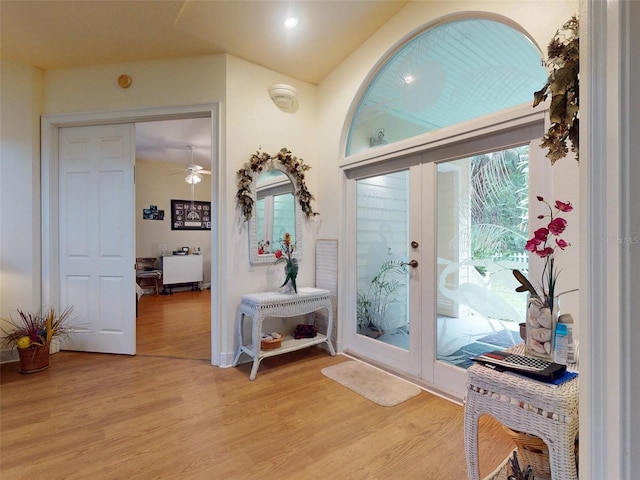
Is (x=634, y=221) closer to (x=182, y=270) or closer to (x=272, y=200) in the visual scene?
(x=272, y=200)

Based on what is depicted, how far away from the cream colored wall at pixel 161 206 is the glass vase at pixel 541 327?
7.02 m

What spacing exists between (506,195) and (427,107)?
0.97 meters

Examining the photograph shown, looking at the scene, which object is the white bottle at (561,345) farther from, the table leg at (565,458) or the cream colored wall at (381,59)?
the cream colored wall at (381,59)

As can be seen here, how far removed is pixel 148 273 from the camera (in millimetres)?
6426

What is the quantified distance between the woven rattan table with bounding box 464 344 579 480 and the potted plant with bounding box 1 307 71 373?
3.48 metres

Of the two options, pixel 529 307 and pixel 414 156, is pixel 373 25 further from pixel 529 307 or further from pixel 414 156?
pixel 529 307

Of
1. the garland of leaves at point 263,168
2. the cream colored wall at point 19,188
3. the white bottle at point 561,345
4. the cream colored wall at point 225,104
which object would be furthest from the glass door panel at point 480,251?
the cream colored wall at point 19,188

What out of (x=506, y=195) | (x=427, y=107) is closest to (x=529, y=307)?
(x=506, y=195)

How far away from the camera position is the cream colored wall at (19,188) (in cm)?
302

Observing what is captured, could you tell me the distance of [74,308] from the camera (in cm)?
329

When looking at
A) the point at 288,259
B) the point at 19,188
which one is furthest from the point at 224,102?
the point at 19,188

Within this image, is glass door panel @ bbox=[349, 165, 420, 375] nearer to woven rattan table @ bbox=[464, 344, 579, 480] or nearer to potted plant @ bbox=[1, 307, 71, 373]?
woven rattan table @ bbox=[464, 344, 579, 480]

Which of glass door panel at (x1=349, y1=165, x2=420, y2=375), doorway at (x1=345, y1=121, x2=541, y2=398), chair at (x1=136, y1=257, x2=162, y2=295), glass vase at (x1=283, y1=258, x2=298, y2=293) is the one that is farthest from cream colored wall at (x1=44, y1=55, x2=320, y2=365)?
chair at (x1=136, y1=257, x2=162, y2=295)

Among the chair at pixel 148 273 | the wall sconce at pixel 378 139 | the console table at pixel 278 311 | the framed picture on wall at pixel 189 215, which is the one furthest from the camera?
the framed picture on wall at pixel 189 215
